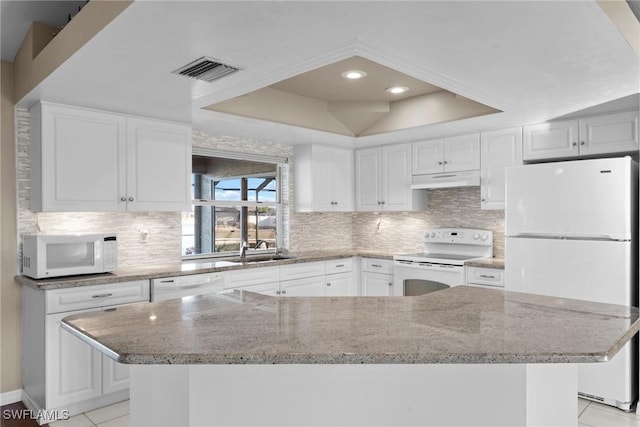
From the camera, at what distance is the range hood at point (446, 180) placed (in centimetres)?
430

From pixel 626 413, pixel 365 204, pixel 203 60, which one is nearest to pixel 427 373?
pixel 203 60

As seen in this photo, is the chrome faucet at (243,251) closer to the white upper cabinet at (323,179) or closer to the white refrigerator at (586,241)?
the white upper cabinet at (323,179)

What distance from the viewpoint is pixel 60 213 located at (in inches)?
133

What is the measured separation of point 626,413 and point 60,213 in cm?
443

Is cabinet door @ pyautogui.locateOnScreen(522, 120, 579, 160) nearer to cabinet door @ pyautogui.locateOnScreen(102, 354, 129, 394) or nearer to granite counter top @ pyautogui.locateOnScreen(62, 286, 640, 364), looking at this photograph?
granite counter top @ pyautogui.locateOnScreen(62, 286, 640, 364)

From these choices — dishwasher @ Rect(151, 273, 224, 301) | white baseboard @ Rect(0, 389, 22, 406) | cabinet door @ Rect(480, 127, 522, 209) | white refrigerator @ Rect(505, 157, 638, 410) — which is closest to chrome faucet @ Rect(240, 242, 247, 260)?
dishwasher @ Rect(151, 273, 224, 301)

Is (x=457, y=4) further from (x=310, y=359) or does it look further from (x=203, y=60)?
(x=310, y=359)

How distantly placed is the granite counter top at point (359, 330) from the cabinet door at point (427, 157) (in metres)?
2.65

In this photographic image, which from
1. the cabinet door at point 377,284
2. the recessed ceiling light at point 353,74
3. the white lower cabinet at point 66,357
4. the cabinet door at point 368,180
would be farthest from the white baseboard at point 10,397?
the cabinet door at point 368,180

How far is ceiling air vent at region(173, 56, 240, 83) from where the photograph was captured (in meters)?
2.38

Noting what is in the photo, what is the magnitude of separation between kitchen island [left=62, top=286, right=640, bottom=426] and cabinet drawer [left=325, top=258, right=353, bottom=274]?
306 cm

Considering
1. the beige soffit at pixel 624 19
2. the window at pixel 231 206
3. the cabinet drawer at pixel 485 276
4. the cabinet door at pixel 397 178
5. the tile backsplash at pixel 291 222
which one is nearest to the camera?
the beige soffit at pixel 624 19

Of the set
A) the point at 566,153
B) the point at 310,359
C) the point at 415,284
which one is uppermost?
the point at 566,153

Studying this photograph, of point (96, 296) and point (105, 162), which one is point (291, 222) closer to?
point (105, 162)
